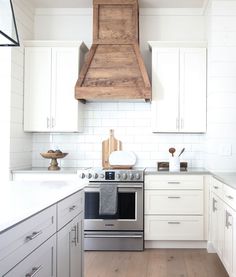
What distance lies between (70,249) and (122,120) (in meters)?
2.64

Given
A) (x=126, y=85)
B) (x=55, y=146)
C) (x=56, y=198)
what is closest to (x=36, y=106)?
(x=55, y=146)

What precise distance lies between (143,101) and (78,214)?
7.92 ft

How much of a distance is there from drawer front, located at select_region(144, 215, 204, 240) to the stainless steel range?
0.12 metres

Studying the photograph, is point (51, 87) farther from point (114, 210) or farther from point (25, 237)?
point (25, 237)

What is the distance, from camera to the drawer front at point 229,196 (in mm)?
2882

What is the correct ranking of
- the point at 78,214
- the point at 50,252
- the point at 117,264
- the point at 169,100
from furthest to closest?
the point at 169,100, the point at 117,264, the point at 78,214, the point at 50,252

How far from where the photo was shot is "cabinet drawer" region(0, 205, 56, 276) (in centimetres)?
143

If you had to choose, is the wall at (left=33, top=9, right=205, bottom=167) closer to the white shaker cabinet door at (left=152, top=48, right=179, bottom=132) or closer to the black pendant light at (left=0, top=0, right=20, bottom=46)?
the white shaker cabinet door at (left=152, top=48, right=179, bottom=132)

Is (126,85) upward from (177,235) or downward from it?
upward

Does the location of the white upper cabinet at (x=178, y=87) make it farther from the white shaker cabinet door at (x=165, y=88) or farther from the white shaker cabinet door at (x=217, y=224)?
the white shaker cabinet door at (x=217, y=224)

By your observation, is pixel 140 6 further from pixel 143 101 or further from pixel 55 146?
pixel 55 146

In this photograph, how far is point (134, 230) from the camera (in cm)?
425

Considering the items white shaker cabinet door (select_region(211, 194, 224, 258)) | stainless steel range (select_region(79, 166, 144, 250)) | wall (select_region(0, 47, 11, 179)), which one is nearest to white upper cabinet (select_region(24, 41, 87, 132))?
wall (select_region(0, 47, 11, 179))

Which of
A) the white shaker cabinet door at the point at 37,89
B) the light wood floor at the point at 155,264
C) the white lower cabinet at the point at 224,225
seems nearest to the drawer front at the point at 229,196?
the white lower cabinet at the point at 224,225
